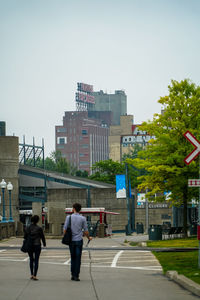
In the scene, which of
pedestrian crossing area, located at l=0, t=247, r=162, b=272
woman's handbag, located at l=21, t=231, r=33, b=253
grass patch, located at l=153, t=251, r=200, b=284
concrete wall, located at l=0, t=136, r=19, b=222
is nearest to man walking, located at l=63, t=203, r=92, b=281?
woman's handbag, located at l=21, t=231, r=33, b=253

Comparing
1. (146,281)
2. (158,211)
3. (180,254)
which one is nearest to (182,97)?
(180,254)

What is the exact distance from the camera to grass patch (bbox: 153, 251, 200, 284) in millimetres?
15651

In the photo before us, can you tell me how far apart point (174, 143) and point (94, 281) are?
2129 cm

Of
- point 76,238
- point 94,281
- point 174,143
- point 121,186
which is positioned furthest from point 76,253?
point 121,186

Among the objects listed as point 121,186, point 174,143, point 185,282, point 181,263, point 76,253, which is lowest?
point 181,263

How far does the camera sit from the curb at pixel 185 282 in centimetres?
1245

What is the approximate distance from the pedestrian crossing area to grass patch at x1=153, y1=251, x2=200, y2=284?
0.26 metres

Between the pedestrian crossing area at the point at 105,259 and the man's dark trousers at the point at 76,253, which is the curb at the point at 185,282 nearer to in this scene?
the man's dark trousers at the point at 76,253

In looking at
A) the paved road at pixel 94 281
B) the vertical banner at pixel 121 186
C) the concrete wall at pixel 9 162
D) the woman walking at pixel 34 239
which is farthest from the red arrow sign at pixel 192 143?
the concrete wall at pixel 9 162

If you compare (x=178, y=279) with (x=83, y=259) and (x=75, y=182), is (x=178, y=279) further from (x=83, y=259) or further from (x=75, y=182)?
(x=75, y=182)

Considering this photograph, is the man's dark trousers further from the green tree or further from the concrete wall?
the concrete wall

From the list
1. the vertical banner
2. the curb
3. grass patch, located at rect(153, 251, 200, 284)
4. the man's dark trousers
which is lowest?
grass patch, located at rect(153, 251, 200, 284)

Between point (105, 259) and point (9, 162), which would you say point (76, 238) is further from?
point (9, 162)

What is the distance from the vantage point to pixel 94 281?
48.4 feet
